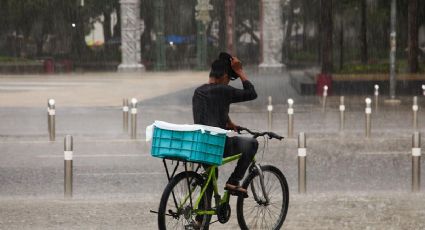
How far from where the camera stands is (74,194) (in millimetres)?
11727

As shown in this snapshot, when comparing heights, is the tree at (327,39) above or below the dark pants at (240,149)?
above

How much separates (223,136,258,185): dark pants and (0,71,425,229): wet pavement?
110cm

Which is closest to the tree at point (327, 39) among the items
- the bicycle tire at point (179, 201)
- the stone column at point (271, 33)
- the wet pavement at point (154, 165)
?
the wet pavement at point (154, 165)

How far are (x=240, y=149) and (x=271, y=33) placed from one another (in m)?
49.4

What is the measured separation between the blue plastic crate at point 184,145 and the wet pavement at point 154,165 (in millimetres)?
1720

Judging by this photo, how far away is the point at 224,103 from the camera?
26.2 ft

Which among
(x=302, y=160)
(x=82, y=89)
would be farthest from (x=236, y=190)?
(x=82, y=89)

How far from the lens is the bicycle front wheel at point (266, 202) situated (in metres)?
8.34

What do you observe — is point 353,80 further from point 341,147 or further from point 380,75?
point 341,147

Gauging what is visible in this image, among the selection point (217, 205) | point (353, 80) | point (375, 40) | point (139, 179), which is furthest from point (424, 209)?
point (375, 40)

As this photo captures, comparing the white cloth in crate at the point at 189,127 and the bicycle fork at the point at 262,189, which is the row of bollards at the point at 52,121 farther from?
the white cloth in crate at the point at 189,127

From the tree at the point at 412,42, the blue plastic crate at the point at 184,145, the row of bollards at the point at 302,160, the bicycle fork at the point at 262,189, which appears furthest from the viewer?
the tree at the point at 412,42

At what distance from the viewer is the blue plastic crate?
743 cm

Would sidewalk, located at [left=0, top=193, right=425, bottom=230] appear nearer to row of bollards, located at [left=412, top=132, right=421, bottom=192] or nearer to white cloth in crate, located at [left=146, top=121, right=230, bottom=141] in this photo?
row of bollards, located at [left=412, top=132, right=421, bottom=192]
